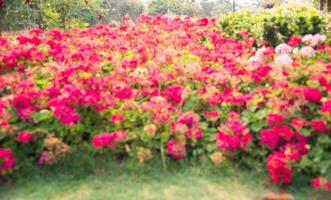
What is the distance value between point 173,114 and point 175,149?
16.1 inches

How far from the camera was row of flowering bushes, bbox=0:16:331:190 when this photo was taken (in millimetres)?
3307

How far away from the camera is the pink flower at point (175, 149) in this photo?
11.0 feet

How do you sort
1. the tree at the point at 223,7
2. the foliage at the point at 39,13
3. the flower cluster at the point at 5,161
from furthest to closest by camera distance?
1. the tree at the point at 223,7
2. the foliage at the point at 39,13
3. the flower cluster at the point at 5,161

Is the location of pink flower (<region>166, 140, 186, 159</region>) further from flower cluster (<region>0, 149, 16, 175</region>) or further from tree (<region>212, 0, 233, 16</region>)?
tree (<region>212, 0, 233, 16</region>)

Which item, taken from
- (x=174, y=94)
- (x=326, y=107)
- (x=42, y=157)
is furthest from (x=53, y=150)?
(x=326, y=107)

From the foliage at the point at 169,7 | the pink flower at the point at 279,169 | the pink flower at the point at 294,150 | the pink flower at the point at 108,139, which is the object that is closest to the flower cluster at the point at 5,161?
the pink flower at the point at 108,139

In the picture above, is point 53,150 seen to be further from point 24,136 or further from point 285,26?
point 285,26

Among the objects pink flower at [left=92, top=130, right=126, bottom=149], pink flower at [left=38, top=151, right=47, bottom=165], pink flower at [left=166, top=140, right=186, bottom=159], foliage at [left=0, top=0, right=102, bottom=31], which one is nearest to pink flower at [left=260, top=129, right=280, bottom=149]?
pink flower at [left=166, top=140, right=186, bottom=159]

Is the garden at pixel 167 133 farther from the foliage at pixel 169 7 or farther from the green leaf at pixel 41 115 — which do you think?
the foliage at pixel 169 7

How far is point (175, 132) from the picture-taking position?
343cm

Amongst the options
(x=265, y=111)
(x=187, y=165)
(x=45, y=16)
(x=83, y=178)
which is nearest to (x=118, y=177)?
(x=83, y=178)

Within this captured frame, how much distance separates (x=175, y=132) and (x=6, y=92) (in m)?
1.57

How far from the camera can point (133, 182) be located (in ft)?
10.7

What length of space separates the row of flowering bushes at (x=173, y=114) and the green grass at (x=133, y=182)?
88 mm
